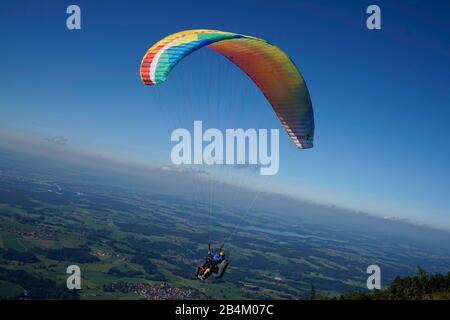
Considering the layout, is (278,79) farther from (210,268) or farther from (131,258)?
(131,258)

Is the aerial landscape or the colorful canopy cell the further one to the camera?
the aerial landscape

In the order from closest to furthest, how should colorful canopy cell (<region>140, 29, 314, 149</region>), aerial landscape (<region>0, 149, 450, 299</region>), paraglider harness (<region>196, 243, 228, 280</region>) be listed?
paraglider harness (<region>196, 243, 228, 280</region>) < colorful canopy cell (<region>140, 29, 314, 149</region>) < aerial landscape (<region>0, 149, 450, 299</region>)

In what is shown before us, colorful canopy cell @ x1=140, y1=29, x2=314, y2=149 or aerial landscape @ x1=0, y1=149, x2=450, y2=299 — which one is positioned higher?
colorful canopy cell @ x1=140, y1=29, x2=314, y2=149

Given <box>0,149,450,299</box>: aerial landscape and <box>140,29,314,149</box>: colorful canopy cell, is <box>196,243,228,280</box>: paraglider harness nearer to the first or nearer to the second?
<box>140,29,314,149</box>: colorful canopy cell

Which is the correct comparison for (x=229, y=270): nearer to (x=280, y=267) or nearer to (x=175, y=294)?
(x=280, y=267)

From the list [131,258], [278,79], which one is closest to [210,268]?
[278,79]

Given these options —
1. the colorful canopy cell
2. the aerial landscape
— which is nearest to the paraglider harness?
the colorful canopy cell

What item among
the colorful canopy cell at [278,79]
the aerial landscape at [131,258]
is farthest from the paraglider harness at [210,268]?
the aerial landscape at [131,258]

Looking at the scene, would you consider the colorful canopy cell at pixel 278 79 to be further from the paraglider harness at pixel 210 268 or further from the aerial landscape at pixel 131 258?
A: the aerial landscape at pixel 131 258

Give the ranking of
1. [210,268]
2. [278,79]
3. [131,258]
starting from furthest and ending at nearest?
[131,258], [278,79], [210,268]

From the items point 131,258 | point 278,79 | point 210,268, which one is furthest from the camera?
point 131,258
